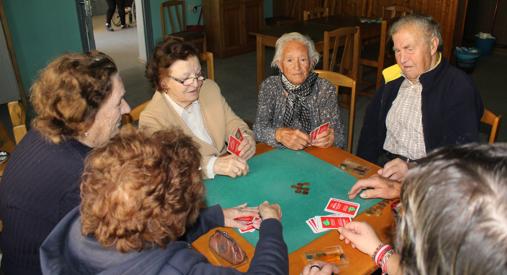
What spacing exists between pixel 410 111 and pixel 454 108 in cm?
25

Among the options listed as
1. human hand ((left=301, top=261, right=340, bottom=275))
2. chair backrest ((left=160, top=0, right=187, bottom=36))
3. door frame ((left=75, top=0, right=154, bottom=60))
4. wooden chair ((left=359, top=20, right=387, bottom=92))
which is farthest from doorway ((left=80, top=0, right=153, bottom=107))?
human hand ((left=301, top=261, right=340, bottom=275))

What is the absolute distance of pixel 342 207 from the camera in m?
1.81

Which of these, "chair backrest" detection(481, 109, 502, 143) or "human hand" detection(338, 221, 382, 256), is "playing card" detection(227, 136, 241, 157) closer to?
"human hand" detection(338, 221, 382, 256)

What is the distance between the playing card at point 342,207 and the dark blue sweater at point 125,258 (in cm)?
44

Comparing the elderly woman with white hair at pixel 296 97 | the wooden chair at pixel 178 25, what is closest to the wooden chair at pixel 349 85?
the elderly woman with white hair at pixel 296 97

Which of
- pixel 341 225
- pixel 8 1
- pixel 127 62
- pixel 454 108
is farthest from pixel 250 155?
pixel 127 62

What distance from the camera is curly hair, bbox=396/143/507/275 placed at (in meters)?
0.81

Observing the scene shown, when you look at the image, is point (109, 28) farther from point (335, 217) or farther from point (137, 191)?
point (137, 191)

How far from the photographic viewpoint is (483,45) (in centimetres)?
727

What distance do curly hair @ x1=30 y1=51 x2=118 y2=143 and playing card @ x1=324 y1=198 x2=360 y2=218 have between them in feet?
3.57

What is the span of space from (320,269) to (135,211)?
677 mm

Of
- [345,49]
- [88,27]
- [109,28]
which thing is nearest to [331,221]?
[345,49]

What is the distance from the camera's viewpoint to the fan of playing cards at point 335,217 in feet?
5.54

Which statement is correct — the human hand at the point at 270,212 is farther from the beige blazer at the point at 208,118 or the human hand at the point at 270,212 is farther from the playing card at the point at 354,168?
the beige blazer at the point at 208,118
